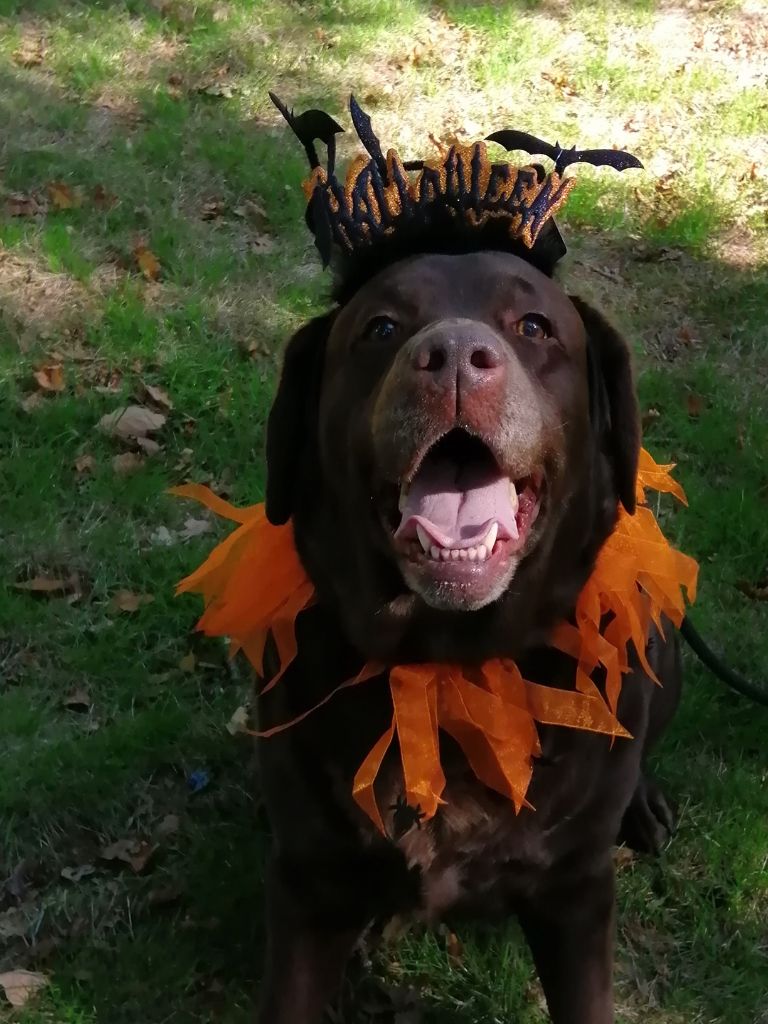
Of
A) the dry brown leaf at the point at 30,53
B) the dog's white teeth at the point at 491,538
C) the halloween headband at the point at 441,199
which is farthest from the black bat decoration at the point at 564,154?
the dry brown leaf at the point at 30,53

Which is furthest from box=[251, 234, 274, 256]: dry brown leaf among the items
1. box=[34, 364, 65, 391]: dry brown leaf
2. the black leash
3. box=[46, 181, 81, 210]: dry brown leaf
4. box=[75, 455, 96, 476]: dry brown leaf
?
the black leash

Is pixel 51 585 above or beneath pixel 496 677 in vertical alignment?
beneath

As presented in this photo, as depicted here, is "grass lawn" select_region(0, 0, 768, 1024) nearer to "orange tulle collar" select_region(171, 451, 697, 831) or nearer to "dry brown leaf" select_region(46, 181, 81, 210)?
"dry brown leaf" select_region(46, 181, 81, 210)

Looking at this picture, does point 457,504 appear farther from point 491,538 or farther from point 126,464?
point 126,464

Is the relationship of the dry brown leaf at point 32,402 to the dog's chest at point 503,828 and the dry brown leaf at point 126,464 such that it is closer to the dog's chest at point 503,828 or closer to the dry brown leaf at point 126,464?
the dry brown leaf at point 126,464

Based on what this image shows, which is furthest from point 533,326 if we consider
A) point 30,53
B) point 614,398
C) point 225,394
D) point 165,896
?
point 30,53

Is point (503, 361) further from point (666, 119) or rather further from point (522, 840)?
point (666, 119)

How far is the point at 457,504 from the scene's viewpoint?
1687mm

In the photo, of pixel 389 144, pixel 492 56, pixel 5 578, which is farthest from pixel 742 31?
pixel 5 578

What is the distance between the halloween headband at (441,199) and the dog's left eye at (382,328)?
0.54 ft

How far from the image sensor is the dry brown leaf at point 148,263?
13.4 ft

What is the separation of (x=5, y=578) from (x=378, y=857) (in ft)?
5.46

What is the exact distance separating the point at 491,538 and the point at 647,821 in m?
1.10

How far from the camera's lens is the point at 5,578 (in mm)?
3096
